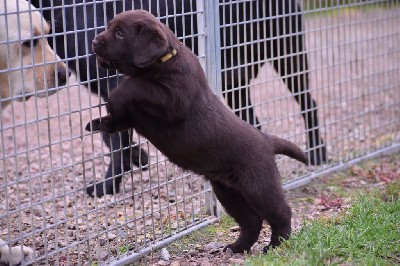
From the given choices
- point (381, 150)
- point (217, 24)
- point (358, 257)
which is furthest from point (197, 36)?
point (381, 150)

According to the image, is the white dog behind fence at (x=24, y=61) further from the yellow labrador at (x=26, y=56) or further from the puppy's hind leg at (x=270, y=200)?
the puppy's hind leg at (x=270, y=200)

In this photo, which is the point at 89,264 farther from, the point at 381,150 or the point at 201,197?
the point at 381,150

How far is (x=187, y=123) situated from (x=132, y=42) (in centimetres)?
47

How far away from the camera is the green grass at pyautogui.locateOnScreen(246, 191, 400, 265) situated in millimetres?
3471

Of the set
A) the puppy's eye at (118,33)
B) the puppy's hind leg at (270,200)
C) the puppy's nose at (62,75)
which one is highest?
the puppy's eye at (118,33)

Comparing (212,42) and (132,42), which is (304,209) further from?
Result: (132,42)

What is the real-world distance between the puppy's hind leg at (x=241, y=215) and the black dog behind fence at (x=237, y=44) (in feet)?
1.65

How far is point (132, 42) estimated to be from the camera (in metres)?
3.44

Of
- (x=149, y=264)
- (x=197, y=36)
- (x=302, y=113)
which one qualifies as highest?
(x=197, y=36)

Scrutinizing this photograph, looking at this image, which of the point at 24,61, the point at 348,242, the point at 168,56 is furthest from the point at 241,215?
the point at 24,61

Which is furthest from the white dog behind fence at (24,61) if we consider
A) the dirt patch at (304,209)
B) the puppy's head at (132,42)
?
the dirt patch at (304,209)

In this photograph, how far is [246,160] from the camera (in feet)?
12.2

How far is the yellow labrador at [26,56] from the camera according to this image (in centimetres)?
344

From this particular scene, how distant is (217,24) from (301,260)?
5.34 feet
